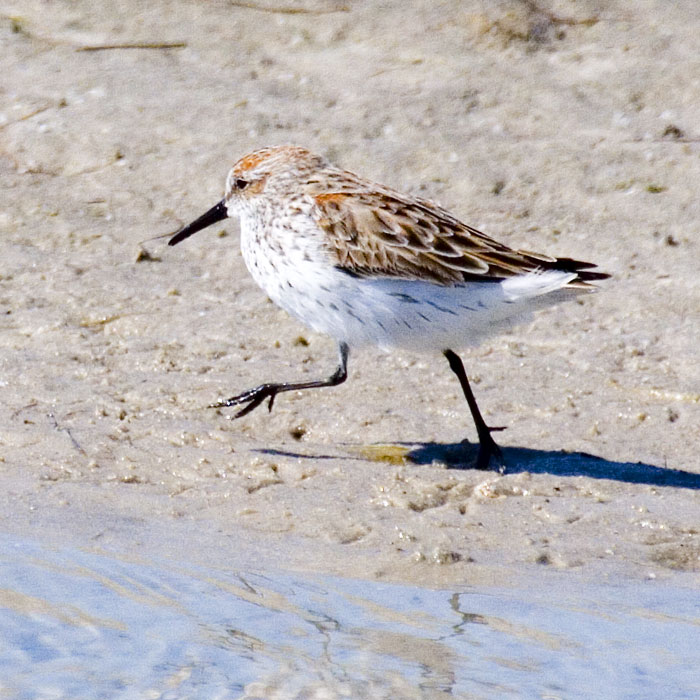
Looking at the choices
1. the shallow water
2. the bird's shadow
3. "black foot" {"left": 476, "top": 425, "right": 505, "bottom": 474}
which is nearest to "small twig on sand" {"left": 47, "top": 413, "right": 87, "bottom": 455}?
Answer: the bird's shadow

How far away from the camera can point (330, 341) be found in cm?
727

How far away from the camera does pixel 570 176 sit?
335 inches

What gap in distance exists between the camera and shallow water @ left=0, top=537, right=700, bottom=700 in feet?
13.9

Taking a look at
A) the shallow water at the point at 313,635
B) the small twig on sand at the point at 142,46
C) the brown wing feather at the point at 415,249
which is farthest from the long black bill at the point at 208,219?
the small twig on sand at the point at 142,46

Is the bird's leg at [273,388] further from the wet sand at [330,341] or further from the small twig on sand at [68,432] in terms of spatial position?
the small twig on sand at [68,432]

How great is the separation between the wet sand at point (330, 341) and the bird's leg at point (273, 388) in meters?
0.16

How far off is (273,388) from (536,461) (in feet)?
4.03

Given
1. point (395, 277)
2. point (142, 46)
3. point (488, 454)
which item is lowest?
point (488, 454)

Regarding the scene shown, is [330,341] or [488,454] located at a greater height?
[330,341]

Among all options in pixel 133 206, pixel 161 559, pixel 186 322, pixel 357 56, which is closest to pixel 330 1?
pixel 357 56

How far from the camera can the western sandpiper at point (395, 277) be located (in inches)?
230

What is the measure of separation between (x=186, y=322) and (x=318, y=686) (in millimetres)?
3384

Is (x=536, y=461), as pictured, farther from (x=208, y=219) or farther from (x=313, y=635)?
(x=208, y=219)

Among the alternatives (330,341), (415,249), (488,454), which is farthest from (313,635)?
(330,341)
